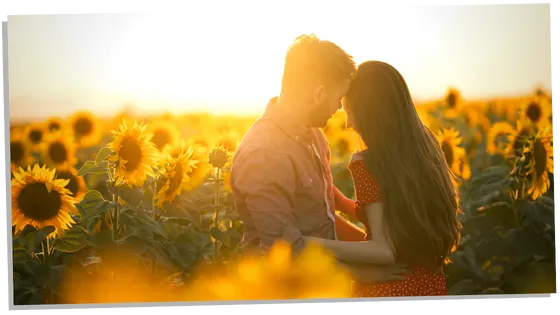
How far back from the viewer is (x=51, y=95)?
11.1 ft

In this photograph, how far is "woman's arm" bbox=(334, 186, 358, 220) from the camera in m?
3.48

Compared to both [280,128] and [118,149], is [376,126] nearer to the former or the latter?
[280,128]

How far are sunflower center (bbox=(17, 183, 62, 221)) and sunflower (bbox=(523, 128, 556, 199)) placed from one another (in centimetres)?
208

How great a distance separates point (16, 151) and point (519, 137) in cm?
222

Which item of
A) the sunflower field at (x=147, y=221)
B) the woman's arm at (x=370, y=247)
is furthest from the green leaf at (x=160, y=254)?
the woman's arm at (x=370, y=247)

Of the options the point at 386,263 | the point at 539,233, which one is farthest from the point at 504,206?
the point at 386,263

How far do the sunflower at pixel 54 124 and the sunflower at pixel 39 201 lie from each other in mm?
224

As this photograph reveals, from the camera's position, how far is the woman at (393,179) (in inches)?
126

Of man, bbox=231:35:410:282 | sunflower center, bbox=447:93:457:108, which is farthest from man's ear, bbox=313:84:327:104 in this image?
sunflower center, bbox=447:93:457:108

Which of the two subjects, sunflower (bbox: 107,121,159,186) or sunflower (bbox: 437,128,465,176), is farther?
sunflower (bbox: 437,128,465,176)

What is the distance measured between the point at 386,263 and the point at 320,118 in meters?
0.62

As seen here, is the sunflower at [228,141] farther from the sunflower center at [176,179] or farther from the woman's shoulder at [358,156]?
the woman's shoulder at [358,156]

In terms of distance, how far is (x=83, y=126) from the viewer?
346 cm

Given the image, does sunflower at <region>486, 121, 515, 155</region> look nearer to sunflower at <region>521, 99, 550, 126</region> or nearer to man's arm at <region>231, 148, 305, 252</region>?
sunflower at <region>521, 99, 550, 126</region>
